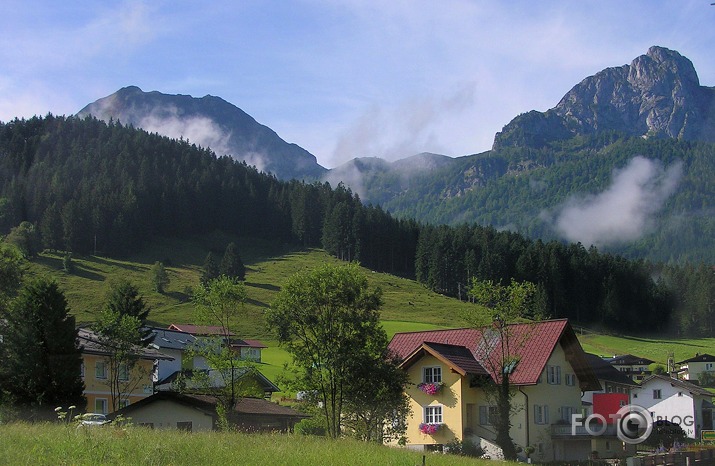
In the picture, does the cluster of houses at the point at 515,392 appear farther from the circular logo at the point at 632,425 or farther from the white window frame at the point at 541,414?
the circular logo at the point at 632,425

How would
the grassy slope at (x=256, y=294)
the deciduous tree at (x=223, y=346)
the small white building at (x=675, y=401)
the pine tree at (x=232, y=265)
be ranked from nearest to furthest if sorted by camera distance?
the deciduous tree at (x=223, y=346), the small white building at (x=675, y=401), the grassy slope at (x=256, y=294), the pine tree at (x=232, y=265)

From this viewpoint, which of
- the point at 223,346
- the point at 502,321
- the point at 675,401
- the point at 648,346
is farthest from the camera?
the point at 648,346

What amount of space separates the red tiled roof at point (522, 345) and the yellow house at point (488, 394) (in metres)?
0.06

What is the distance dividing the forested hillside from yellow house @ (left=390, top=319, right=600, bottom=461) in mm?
87155

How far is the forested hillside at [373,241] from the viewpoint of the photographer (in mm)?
154500

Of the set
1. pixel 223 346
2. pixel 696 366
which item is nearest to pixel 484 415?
pixel 223 346

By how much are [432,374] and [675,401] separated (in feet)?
131

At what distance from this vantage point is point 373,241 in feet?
586

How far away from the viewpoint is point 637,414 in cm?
5288

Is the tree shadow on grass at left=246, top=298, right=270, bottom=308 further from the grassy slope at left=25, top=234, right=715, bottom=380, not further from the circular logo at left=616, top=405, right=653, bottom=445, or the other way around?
the circular logo at left=616, top=405, right=653, bottom=445

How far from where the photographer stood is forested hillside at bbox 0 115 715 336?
6083 inches

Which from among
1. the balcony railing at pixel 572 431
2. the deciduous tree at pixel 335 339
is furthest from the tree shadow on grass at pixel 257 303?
the deciduous tree at pixel 335 339

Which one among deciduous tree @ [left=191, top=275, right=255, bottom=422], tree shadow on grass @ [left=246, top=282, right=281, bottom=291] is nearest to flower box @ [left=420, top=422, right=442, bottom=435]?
deciduous tree @ [left=191, top=275, right=255, bottom=422]

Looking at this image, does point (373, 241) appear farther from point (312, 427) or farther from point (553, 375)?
point (312, 427)
